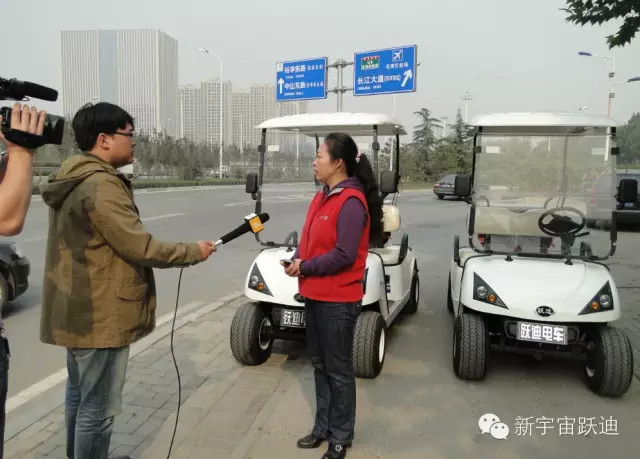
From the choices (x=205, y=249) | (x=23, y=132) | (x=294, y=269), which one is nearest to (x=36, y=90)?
(x=23, y=132)

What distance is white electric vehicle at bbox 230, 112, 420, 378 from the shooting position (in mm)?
4215

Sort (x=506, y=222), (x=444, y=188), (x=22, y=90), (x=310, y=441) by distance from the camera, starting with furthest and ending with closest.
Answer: (x=444, y=188) < (x=506, y=222) < (x=310, y=441) < (x=22, y=90)

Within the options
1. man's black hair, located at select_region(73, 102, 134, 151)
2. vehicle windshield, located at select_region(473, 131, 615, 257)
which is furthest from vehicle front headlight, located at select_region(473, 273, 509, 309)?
man's black hair, located at select_region(73, 102, 134, 151)

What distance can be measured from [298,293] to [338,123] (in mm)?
1717

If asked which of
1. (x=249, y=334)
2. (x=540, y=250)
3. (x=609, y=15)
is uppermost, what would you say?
(x=609, y=15)

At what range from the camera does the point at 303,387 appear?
4.12 m

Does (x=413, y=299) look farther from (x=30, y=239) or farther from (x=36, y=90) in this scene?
(x=30, y=239)

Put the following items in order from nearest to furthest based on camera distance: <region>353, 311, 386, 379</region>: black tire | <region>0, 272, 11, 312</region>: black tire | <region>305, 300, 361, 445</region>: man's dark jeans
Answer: <region>305, 300, 361, 445</region>: man's dark jeans, <region>353, 311, 386, 379</region>: black tire, <region>0, 272, 11, 312</region>: black tire

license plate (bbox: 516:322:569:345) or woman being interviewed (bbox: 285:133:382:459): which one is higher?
woman being interviewed (bbox: 285:133:382:459)

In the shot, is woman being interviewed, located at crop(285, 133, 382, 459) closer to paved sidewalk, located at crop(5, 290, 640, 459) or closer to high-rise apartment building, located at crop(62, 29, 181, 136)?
paved sidewalk, located at crop(5, 290, 640, 459)

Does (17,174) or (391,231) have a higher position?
(17,174)

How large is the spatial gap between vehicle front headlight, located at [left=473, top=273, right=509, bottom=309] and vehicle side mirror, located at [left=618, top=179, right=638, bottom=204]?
1356 millimetres

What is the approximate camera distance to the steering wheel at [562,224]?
15.6 ft

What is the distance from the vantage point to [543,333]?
4000mm
